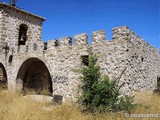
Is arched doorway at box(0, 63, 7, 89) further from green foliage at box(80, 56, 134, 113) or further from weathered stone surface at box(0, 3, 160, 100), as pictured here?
green foliage at box(80, 56, 134, 113)

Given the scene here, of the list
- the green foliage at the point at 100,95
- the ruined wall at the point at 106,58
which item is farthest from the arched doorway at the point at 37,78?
the green foliage at the point at 100,95

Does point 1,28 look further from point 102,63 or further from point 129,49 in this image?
point 129,49

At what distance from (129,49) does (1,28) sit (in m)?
9.89

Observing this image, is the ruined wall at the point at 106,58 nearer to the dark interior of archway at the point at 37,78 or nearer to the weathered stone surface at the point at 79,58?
the weathered stone surface at the point at 79,58

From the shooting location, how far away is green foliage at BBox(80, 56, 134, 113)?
7215mm

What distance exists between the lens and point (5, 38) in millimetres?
14406

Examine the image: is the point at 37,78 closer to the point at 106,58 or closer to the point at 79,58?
the point at 79,58

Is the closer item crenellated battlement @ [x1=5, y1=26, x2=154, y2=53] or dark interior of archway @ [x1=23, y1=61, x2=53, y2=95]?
crenellated battlement @ [x1=5, y1=26, x2=154, y2=53]

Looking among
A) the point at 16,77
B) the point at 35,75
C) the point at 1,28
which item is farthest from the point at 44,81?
the point at 1,28

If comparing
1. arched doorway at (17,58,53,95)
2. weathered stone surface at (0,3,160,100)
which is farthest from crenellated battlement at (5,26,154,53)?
arched doorway at (17,58,53,95)

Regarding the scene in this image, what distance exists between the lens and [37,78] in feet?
49.9

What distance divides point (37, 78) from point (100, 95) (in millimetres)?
8720

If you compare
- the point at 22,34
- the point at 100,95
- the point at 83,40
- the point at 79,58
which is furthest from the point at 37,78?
the point at 100,95

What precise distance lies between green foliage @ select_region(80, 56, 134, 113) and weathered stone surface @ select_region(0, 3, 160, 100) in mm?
546
